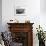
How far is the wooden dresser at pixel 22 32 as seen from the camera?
5.12 metres

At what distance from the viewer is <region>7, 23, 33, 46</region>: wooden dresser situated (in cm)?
512

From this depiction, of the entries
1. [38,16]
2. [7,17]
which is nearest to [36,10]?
[38,16]

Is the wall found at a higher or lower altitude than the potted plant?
higher

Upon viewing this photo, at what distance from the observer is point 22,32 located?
5.18m

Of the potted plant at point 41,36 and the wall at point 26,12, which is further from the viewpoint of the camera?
the wall at point 26,12

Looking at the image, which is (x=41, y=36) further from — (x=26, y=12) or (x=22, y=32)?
(x=26, y=12)

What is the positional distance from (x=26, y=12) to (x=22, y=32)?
0.78 m

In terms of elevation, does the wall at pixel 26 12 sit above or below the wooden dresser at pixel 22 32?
above

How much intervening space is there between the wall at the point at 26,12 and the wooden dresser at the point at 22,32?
0.22 metres

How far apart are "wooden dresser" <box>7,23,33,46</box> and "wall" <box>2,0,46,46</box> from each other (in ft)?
0.72

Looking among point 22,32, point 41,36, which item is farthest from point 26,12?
point 41,36

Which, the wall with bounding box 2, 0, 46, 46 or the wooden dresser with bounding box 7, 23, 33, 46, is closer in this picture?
the wooden dresser with bounding box 7, 23, 33, 46

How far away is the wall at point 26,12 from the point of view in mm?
5285

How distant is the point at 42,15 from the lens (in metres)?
5.68
